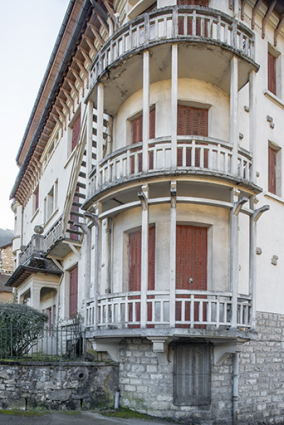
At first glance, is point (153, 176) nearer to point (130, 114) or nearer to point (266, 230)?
point (130, 114)

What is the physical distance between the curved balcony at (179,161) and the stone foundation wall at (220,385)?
3869 millimetres

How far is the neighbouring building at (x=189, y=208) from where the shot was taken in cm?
1017

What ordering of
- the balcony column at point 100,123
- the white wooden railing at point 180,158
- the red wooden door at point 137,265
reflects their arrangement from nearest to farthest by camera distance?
the white wooden railing at point 180,158 → the red wooden door at point 137,265 → the balcony column at point 100,123

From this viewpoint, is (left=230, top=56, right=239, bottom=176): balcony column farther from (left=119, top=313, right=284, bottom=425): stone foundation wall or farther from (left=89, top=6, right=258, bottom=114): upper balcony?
(left=119, top=313, right=284, bottom=425): stone foundation wall

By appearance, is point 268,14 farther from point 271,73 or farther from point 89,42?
point 89,42

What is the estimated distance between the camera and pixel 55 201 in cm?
1997

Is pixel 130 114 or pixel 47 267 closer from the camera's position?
pixel 130 114

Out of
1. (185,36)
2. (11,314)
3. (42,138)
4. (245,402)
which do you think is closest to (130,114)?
(185,36)

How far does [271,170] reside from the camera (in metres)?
13.7

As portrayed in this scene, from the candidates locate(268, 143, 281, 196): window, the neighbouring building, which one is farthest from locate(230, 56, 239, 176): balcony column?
locate(268, 143, 281, 196): window

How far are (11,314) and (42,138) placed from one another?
12.4 meters

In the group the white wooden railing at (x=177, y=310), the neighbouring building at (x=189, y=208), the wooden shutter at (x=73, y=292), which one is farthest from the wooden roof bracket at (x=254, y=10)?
the wooden shutter at (x=73, y=292)

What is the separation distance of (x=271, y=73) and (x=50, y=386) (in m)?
11.0

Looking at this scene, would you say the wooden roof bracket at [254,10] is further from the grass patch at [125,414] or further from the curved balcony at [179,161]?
the grass patch at [125,414]
